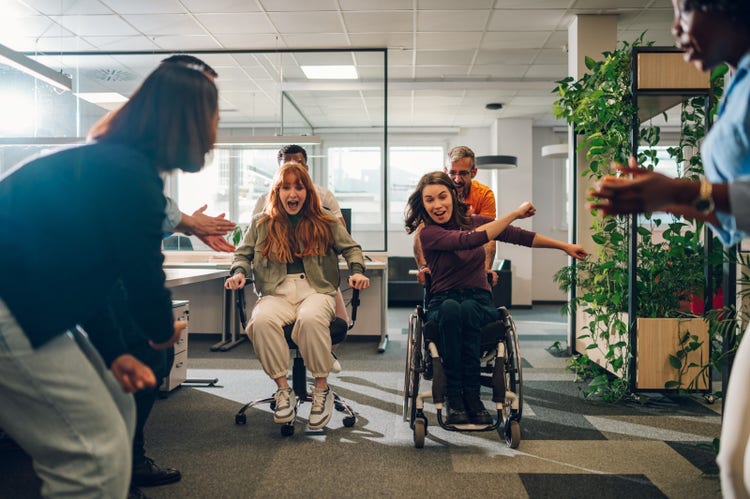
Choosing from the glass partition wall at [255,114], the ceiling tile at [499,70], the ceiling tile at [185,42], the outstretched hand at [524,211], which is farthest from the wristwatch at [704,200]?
Answer: the ceiling tile at [499,70]

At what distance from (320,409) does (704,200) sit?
76.3 inches

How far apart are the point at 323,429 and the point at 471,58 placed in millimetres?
4403

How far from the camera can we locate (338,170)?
350 inches

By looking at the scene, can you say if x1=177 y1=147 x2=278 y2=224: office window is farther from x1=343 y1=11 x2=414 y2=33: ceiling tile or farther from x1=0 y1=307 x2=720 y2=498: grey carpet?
x1=0 y1=307 x2=720 y2=498: grey carpet

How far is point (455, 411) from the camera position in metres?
2.29

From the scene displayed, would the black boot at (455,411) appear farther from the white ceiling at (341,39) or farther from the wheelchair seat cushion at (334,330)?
the white ceiling at (341,39)

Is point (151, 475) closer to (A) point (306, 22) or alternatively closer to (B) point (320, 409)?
(B) point (320, 409)

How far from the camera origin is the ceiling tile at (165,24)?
187 inches

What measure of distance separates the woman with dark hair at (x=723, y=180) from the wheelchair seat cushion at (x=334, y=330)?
174 centimetres

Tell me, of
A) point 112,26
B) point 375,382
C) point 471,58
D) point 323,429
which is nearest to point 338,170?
point 471,58

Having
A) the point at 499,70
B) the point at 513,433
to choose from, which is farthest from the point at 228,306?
the point at 499,70

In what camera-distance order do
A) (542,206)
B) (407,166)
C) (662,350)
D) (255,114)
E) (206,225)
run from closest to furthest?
(206,225) → (662,350) → (255,114) → (542,206) → (407,166)

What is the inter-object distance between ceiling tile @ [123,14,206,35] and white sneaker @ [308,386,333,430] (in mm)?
3597

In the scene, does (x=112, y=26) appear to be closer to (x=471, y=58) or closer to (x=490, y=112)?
(x=471, y=58)
